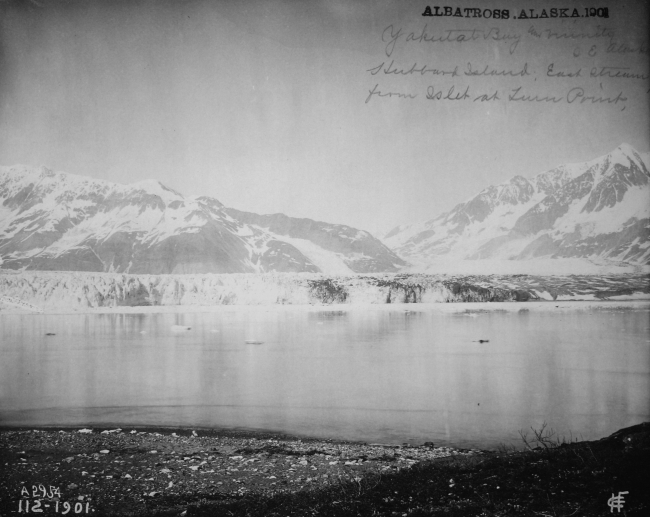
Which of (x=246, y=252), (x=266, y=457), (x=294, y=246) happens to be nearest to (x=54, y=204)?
(x=246, y=252)

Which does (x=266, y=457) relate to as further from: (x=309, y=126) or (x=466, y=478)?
(x=309, y=126)

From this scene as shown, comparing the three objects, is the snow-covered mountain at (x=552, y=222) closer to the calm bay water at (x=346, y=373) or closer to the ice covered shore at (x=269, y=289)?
the ice covered shore at (x=269, y=289)

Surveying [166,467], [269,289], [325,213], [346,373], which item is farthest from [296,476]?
[325,213]

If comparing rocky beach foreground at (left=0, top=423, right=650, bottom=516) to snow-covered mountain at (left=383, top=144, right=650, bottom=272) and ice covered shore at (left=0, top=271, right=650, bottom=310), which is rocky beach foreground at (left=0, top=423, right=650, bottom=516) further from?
snow-covered mountain at (left=383, top=144, right=650, bottom=272)

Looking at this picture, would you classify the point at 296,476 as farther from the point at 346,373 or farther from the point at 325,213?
the point at 325,213

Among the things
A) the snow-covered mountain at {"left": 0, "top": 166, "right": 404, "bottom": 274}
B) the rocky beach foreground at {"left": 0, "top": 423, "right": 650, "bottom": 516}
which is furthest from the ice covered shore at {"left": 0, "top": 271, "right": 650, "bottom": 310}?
the rocky beach foreground at {"left": 0, "top": 423, "right": 650, "bottom": 516}

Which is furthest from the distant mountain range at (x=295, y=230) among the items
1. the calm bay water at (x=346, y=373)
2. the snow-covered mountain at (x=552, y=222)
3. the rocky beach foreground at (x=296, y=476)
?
the rocky beach foreground at (x=296, y=476)

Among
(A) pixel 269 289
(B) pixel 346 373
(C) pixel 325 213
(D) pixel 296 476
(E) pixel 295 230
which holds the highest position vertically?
(C) pixel 325 213
